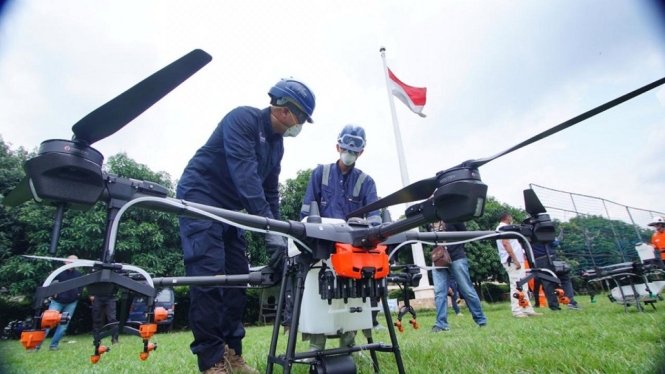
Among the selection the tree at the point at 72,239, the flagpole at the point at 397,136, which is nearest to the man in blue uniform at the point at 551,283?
the flagpole at the point at 397,136

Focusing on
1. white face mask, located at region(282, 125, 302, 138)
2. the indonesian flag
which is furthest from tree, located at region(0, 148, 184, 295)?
white face mask, located at region(282, 125, 302, 138)

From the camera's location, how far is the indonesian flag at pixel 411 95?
13.8 meters

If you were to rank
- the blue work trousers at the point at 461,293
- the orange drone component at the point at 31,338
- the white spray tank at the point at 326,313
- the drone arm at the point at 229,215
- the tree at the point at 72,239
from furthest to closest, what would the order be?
1. the tree at the point at 72,239
2. the blue work trousers at the point at 461,293
3. the white spray tank at the point at 326,313
4. the drone arm at the point at 229,215
5. the orange drone component at the point at 31,338

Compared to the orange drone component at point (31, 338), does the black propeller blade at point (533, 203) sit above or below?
above

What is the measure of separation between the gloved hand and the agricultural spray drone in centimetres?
14

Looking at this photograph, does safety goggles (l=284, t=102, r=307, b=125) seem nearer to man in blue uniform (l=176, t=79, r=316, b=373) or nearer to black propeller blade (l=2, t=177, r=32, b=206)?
man in blue uniform (l=176, t=79, r=316, b=373)

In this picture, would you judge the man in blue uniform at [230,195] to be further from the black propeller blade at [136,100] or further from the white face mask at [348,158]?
the black propeller blade at [136,100]

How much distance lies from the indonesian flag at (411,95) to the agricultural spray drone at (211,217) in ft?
41.9

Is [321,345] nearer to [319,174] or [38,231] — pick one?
[319,174]

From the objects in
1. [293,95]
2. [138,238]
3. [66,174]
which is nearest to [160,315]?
[66,174]

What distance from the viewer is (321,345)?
1.92 metres

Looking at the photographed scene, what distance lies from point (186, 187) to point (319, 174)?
1528mm

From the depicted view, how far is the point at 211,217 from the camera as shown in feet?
4.79

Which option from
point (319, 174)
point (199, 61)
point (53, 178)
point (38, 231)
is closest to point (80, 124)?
point (53, 178)
